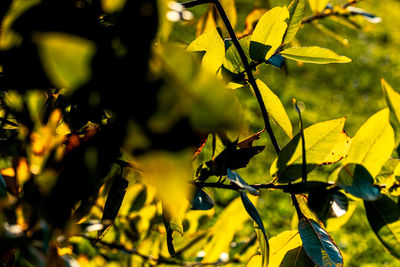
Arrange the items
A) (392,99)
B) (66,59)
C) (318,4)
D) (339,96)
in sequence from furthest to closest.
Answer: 1. (339,96)
2. (318,4)
3. (392,99)
4. (66,59)

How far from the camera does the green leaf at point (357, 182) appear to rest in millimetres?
509

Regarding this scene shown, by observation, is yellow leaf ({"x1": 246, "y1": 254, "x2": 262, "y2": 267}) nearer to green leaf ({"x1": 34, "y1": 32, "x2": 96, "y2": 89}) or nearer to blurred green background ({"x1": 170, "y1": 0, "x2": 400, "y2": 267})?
green leaf ({"x1": 34, "y1": 32, "x2": 96, "y2": 89})

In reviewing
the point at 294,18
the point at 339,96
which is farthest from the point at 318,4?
the point at 339,96

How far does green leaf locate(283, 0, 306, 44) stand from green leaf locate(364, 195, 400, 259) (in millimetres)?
337

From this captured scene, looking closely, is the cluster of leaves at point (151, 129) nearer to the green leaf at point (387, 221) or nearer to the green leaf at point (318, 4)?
the green leaf at point (387, 221)

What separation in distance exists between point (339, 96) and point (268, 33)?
18.9 feet

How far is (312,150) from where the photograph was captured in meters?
0.61

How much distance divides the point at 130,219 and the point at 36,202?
0.99m

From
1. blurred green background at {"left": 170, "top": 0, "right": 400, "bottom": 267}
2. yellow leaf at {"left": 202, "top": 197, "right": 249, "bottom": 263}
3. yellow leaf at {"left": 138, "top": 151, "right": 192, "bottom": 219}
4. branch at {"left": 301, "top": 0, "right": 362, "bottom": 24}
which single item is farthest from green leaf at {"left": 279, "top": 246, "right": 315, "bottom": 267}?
blurred green background at {"left": 170, "top": 0, "right": 400, "bottom": 267}

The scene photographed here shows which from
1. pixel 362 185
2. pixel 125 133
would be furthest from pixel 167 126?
pixel 362 185

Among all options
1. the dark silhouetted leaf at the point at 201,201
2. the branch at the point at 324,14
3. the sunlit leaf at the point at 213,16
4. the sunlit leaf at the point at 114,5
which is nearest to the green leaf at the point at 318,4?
the branch at the point at 324,14

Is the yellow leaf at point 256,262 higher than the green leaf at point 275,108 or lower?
lower

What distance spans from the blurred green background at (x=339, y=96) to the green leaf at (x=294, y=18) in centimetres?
81

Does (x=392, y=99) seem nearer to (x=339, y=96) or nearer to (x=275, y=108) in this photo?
(x=275, y=108)
